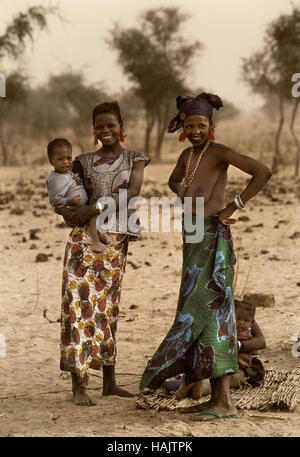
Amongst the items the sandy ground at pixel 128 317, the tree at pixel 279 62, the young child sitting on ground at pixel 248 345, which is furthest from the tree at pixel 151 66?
the young child sitting on ground at pixel 248 345

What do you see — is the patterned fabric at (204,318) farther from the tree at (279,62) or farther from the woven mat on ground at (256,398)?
the tree at (279,62)

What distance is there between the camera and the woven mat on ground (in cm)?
396

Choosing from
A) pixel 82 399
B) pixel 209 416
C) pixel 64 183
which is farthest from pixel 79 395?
pixel 64 183

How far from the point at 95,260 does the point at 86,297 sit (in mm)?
219

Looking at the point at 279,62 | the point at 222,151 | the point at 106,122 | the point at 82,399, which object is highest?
the point at 279,62

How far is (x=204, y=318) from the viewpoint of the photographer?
3805 millimetres

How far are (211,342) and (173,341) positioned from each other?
211mm

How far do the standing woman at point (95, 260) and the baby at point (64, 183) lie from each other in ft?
0.15

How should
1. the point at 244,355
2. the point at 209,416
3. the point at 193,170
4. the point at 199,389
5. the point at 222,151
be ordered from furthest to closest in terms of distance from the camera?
the point at 244,355 < the point at 199,389 < the point at 193,170 < the point at 222,151 < the point at 209,416

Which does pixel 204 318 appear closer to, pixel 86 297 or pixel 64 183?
pixel 86 297

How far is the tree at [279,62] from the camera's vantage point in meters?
19.2

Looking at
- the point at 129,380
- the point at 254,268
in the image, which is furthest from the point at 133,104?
the point at 129,380

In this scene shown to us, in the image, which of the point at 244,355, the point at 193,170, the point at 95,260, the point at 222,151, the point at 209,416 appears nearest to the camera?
the point at 209,416

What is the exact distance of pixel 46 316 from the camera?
6.59m
